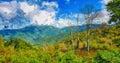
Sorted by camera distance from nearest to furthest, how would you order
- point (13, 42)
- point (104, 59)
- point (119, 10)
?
point (104, 59) < point (119, 10) < point (13, 42)

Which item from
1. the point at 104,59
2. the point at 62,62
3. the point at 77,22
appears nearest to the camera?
the point at 104,59

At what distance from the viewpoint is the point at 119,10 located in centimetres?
4775

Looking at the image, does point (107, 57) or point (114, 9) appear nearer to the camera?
point (107, 57)

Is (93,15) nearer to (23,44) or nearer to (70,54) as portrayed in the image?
(23,44)

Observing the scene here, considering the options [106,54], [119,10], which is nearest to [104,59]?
[106,54]

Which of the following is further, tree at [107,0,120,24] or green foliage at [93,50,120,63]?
tree at [107,0,120,24]

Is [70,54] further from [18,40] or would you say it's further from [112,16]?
[18,40]

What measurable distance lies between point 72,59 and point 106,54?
2931 mm

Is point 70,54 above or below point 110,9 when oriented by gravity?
below

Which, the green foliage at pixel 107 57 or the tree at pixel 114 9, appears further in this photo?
the tree at pixel 114 9

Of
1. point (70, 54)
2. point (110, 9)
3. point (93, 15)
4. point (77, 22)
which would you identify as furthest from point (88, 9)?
point (70, 54)

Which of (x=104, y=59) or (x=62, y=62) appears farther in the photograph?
(x=62, y=62)

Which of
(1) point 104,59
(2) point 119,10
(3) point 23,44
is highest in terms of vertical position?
(2) point 119,10

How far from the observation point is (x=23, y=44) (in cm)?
9900
